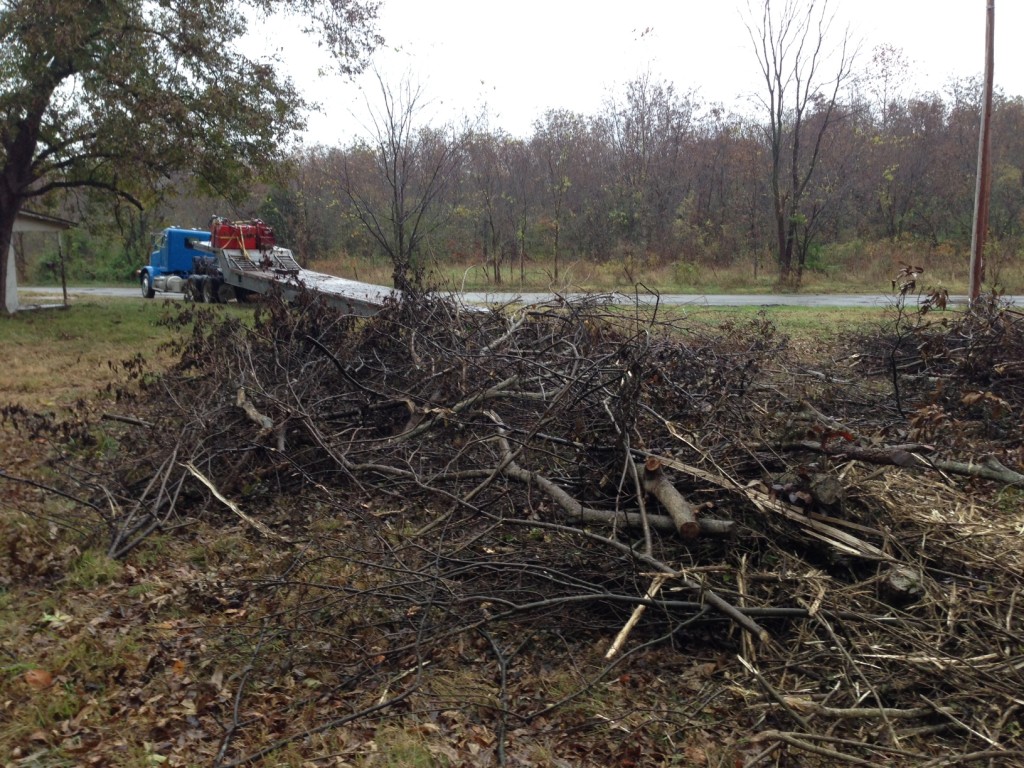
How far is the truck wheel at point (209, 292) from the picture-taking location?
1719cm

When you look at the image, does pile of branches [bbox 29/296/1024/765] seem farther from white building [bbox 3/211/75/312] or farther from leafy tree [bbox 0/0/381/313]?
white building [bbox 3/211/75/312]

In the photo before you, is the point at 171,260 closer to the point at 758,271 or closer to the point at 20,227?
the point at 20,227

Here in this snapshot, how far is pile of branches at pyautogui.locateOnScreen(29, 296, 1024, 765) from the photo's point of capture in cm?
321

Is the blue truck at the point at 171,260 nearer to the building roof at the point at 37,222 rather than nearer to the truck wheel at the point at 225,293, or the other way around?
the building roof at the point at 37,222

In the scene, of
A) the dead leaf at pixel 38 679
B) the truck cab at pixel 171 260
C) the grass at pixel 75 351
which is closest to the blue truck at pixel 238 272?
the truck cab at pixel 171 260

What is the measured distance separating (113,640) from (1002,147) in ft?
116

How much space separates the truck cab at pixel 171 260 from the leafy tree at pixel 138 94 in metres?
7.74

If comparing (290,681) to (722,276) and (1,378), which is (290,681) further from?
(722,276)

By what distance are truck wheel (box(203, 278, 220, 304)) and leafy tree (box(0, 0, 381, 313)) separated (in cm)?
202

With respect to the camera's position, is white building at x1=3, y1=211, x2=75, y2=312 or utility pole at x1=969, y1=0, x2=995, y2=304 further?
white building at x1=3, y1=211, x2=75, y2=312

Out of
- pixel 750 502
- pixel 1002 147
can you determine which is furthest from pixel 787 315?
pixel 1002 147

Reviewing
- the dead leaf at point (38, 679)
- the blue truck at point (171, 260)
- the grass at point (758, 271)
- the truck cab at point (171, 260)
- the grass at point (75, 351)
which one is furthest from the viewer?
the truck cab at point (171, 260)

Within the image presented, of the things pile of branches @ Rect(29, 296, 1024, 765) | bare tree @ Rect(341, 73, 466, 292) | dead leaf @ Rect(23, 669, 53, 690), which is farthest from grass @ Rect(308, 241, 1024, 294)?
dead leaf @ Rect(23, 669, 53, 690)

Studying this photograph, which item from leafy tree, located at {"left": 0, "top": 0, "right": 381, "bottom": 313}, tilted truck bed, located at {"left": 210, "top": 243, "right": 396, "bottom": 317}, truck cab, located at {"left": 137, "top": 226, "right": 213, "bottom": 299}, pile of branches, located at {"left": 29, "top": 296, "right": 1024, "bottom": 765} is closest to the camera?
pile of branches, located at {"left": 29, "top": 296, "right": 1024, "bottom": 765}
